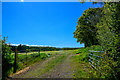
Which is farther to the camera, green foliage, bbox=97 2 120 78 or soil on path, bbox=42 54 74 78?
soil on path, bbox=42 54 74 78

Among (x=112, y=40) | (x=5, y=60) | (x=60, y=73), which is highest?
(x=112, y=40)

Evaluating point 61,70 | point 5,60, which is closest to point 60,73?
point 61,70

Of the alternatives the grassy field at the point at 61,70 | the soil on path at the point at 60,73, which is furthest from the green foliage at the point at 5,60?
the soil on path at the point at 60,73

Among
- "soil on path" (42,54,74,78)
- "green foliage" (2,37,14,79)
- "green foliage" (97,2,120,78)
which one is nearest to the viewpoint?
"green foliage" (97,2,120,78)

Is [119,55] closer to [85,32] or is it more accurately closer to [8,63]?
[8,63]

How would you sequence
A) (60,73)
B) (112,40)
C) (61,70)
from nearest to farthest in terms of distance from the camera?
(112,40)
(60,73)
(61,70)

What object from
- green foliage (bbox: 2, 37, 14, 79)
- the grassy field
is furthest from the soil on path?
green foliage (bbox: 2, 37, 14, 79)

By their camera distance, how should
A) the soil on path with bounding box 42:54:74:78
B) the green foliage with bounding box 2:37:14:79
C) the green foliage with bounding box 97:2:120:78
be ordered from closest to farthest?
the green foliage with bounding box 97:2:120:78 → the green foliage with bounding box 2:37:14:79 → the soil on path with bounding box 42:54:74:78

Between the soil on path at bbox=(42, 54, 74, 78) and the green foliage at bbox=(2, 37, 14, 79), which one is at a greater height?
the green foliage at bbox=(2, 37, 14, 79)

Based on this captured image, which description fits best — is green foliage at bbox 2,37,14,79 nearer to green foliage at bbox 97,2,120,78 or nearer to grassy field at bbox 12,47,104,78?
grassy field at bbox 12,47,104,78

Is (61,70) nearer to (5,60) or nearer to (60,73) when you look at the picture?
(60,73)

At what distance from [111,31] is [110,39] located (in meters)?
0.35

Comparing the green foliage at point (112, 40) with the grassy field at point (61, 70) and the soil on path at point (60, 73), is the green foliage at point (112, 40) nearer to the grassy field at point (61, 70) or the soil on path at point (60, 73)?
the grassy field at point (61, 70)

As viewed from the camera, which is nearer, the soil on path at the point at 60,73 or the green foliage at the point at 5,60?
the green foliage at the point at 5,60
